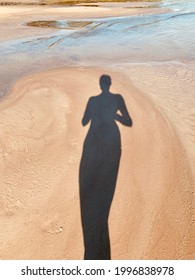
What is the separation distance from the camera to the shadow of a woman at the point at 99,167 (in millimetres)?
3494

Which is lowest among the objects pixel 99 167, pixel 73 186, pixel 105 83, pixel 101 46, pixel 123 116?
pixel 73 186

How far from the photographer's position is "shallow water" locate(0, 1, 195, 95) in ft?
35.7

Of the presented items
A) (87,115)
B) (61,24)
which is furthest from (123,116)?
(61,24)

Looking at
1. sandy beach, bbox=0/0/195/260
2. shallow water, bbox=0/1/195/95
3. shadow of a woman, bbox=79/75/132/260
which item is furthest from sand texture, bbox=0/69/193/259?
shallow water, bbox=0/1/195/95

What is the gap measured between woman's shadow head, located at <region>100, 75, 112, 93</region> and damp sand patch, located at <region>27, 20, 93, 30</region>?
11.7 metres

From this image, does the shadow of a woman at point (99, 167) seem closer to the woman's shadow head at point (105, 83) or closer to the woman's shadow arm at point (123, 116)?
the woman's shadow arm at point (123, 116)

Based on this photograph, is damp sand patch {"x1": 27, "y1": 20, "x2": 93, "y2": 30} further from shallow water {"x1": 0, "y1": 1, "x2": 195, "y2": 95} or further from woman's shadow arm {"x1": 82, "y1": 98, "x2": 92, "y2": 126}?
woman's shadow arm {"x1": 82, "y1": 98, "x2": 92, "y2": 126}

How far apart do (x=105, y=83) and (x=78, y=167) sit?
4.28 meters

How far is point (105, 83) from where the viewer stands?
8117 millimetres

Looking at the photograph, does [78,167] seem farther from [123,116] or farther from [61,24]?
[61,24]

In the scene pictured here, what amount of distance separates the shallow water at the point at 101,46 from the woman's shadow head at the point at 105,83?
2.18m

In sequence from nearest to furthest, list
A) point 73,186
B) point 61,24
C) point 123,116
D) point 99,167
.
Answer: point 73,186 → point 99,167 → point 123,116 → point 61,24

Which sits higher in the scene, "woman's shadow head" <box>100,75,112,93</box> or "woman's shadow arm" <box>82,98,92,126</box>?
"woman's shadow head" <box>100,75,112,93</box>

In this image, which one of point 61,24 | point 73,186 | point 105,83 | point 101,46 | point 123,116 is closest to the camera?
point 73,186
